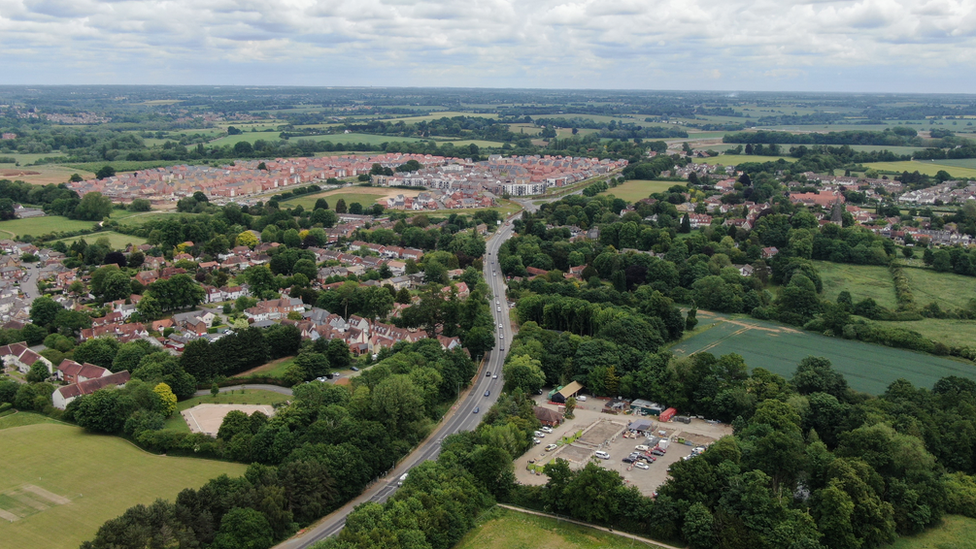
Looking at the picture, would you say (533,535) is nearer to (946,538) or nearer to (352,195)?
(946,538)

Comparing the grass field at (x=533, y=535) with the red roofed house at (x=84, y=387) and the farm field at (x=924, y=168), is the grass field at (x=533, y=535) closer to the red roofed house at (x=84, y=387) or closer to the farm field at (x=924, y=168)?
the red roofed house at (x=84, y=387)

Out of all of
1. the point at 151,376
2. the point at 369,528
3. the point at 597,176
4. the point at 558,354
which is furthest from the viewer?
the point at 597,176

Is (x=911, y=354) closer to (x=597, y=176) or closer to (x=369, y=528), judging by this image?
(x=369, y=528)

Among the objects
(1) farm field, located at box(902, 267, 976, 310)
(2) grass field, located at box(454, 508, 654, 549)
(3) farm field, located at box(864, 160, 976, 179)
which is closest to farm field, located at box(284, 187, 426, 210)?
(1) farm field, located at box(902, 267, 976, 310)

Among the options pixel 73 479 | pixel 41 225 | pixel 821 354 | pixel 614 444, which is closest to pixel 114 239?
pixel 41 225

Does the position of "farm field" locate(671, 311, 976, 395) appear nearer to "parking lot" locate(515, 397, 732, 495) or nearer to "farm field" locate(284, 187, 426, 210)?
"parking lot" locate(515, 397, 732, 495)

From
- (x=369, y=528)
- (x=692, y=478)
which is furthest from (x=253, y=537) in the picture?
(x=692, y=478)
